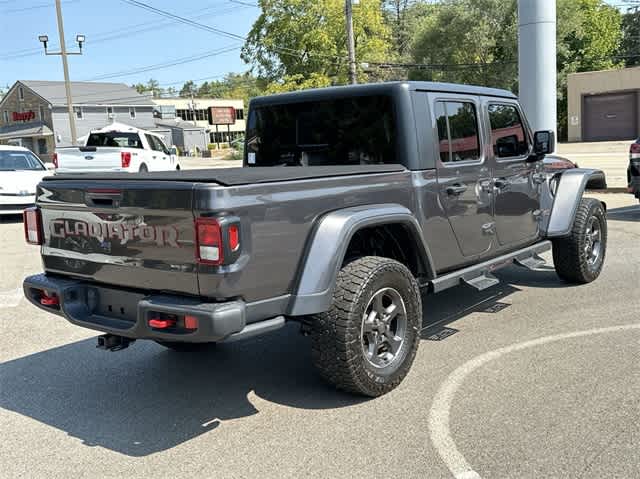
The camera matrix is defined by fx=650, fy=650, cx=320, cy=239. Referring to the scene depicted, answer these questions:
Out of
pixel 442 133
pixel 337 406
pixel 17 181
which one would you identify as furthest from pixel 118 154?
pixel 337 406

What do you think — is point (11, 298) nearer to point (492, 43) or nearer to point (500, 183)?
point (500, 183)

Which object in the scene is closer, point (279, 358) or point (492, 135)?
point (279, 358)

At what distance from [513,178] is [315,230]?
2.47m

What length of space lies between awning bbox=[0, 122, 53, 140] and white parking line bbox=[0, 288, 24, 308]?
55.6 m

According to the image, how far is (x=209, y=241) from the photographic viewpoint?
3.18 meters

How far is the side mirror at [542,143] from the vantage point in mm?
5699

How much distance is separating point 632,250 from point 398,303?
5278mm

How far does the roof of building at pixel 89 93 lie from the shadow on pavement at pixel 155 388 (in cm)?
5849

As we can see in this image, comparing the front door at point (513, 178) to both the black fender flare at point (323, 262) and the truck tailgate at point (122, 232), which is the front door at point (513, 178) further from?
the truck tailgate at point (122, 232)

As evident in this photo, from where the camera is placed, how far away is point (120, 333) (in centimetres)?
352

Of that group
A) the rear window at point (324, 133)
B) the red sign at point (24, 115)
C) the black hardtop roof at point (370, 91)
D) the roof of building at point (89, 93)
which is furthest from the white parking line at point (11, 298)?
the red sign at point (24, 115)

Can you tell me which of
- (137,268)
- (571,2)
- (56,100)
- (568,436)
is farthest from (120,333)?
(56,100)

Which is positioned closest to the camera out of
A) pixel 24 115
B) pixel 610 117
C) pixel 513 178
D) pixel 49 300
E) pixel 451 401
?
pixel 451 401

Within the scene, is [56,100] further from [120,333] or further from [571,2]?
[120,333]
